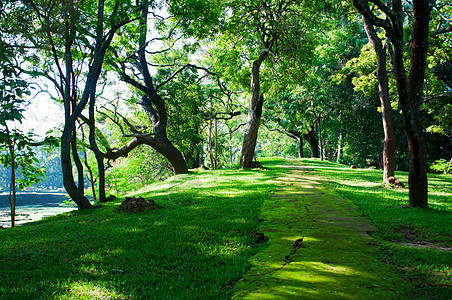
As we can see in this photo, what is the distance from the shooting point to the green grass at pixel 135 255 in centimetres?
263

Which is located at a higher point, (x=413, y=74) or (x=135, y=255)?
(x=413, y=74)

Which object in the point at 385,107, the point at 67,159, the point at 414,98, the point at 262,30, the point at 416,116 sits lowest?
the point at 67,159

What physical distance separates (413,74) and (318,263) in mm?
4513

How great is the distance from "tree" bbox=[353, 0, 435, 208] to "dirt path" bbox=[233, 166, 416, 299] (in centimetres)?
161

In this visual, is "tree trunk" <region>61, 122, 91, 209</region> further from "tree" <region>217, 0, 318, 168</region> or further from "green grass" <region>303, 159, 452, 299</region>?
"tree" <region>217, 0, 318, 168</region>

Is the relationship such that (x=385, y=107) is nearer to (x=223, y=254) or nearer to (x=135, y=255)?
(x=223, y=254)

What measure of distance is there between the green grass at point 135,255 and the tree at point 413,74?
3.34m

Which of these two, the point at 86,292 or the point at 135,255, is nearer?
the point at 86,292

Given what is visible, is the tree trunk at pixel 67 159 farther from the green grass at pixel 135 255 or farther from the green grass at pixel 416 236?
the green grass at pixel 416 236

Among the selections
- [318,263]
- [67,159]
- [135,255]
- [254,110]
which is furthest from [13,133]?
[254,110]

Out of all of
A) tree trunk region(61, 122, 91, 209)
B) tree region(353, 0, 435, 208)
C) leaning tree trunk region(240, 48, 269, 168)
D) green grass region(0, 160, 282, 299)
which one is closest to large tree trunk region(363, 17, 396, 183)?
tree region(353, 0, 435, 208)

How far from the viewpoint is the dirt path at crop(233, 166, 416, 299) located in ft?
7.72

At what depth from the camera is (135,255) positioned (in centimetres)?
345

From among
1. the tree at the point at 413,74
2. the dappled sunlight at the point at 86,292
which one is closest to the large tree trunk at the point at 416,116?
the tree at the point at 413,74
